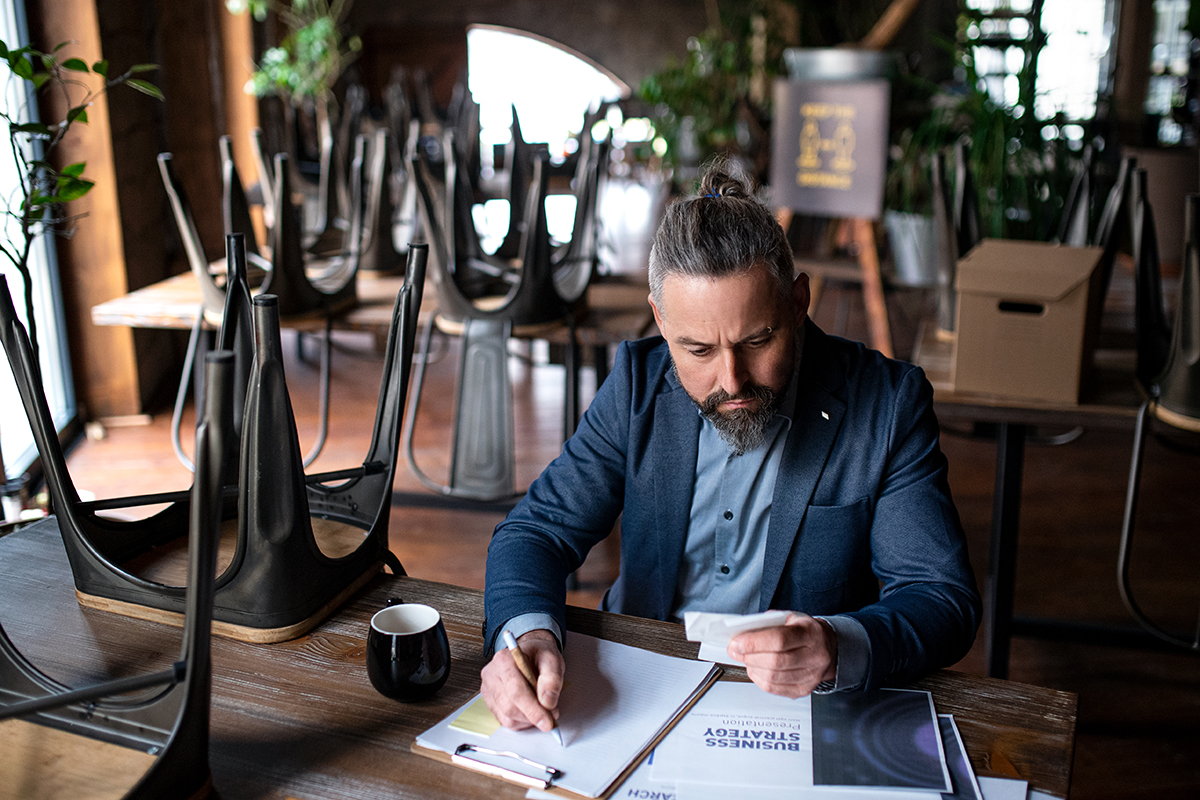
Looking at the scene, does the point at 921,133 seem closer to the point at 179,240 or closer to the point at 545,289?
the point at 545,289

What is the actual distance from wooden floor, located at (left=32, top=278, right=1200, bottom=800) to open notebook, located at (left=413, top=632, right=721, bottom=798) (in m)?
1.46

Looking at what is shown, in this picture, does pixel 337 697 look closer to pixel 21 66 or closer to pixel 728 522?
pixel 728 522

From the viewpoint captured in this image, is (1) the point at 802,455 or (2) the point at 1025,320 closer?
(1) the point at 802,455

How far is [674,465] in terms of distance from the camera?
1.51 metres

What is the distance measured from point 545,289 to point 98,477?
6.65ft

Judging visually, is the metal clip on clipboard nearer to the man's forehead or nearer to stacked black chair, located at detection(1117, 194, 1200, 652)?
the man's forehead

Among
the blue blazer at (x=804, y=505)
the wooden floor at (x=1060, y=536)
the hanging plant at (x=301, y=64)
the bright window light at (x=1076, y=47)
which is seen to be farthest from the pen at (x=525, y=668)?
the bright window light at (x=1076, y=47)

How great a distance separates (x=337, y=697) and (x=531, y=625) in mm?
235

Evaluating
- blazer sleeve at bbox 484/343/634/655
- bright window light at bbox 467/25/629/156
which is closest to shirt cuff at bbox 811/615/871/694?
blazer sleeve at bbox 484/343/634/655

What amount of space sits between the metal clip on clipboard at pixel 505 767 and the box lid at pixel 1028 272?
1698 mm

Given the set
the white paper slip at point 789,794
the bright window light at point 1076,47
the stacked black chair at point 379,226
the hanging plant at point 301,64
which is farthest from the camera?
the bright window light at point 1076,47

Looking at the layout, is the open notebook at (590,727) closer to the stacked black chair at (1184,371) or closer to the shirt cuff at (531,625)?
the shirt cuff at (531,625)

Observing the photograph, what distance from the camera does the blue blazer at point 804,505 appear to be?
1.33 meters

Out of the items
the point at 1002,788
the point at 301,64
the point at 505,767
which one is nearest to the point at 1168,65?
the point at 301,64
